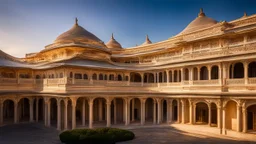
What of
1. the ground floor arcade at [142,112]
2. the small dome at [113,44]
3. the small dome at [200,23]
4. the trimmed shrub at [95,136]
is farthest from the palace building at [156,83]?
the small dome at [113,44]

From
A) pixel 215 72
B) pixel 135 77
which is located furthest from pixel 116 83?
pixel 215 72

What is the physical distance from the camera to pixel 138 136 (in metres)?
21.6

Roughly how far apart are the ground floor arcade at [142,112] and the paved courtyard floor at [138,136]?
57.2 inches

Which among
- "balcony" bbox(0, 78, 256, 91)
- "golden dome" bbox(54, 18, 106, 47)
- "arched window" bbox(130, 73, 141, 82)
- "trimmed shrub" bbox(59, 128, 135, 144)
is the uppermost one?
"golden dome" bbox(54, 18, 106, 47)

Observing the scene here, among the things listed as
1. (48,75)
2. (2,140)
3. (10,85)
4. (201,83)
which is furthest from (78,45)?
(201,83)

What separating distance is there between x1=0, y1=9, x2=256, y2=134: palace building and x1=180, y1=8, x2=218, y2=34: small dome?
9.5 inches

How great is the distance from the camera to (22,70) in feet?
93.6

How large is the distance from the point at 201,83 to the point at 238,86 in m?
4.04

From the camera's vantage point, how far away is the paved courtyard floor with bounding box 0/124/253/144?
19.4 metres

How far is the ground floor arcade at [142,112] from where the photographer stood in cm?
2153

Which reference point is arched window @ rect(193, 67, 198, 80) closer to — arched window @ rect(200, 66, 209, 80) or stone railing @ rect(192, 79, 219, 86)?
arched window @ rect(200, 66, 209, 80)

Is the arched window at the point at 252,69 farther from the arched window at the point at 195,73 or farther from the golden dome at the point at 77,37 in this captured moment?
the golden dome at the point at 77,37

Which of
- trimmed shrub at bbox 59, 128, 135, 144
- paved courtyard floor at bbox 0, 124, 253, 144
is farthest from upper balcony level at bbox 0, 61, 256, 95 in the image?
trimmed shrub at bbox 59, 128, 135, 144

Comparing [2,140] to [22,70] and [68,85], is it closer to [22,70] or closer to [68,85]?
[68,85]
